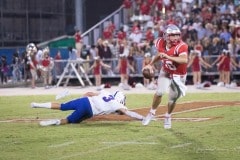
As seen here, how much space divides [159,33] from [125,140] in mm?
19652

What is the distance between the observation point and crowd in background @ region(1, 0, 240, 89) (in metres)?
27.8

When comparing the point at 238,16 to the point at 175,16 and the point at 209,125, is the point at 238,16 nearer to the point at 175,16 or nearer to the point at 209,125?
the point at 175,16

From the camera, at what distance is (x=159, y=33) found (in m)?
29.9

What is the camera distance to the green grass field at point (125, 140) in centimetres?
913

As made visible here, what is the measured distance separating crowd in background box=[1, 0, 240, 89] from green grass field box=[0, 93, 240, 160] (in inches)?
530

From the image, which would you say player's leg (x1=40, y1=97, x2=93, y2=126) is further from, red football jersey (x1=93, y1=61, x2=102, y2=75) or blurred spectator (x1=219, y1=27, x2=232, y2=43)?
blurred spectator (x1=219, y1=27, x2=232, y2=43)

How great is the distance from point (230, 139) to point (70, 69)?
62.7 ft

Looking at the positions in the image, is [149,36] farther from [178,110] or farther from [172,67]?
[172,67]

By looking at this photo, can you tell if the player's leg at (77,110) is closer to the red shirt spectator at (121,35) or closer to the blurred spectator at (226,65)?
the blurred spectator at (226,65)

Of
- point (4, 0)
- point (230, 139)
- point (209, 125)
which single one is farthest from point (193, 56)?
point (230, 139)

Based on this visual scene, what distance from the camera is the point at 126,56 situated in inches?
1100

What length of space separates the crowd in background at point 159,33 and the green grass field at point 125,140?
13.5 meters

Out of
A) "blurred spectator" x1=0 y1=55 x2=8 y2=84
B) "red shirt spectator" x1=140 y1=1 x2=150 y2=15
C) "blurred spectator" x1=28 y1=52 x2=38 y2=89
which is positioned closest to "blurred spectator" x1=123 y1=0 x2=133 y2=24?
"red shirt spectator" x1=140 y1=1 x2=150 y2=15

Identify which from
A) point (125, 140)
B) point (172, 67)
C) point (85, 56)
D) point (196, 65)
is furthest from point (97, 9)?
point (125, 140)
